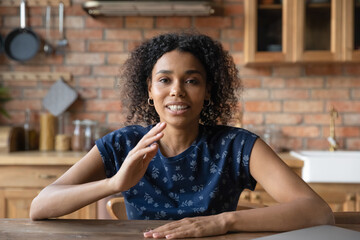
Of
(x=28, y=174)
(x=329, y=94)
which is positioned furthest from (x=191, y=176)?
(x=329, y=94)

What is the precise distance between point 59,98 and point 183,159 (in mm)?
1810

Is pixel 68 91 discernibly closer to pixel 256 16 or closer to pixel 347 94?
pixel 256 16

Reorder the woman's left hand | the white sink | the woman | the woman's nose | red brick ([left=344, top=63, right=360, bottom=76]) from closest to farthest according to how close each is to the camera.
A: the woman's left hand → the woman → the woman's nose → the white sink → red brick ([left=344, top=63, right=360, bottom=76])

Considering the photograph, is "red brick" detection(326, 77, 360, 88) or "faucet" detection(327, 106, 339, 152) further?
"red brick" detection(326, 77, 360, 88)

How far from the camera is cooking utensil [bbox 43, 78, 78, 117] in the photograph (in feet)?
9.47

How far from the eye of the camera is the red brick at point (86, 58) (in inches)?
114

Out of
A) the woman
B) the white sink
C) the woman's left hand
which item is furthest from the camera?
the white sink

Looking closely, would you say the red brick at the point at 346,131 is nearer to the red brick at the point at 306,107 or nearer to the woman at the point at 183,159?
the red brick at the point at 306,107

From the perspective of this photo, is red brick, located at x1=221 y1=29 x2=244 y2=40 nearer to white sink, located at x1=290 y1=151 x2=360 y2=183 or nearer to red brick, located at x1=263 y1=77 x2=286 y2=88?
red brick, located at x1=263 y1=77 x2=286 y2=88

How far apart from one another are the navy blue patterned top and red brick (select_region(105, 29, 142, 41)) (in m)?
1.63

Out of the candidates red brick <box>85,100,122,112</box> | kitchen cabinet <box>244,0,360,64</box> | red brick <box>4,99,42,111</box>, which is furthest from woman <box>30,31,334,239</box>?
red brick <box>4,99,42,111</box>

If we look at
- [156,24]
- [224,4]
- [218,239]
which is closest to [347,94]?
[224,4]

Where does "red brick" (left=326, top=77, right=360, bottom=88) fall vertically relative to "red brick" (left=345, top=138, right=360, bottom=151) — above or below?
above

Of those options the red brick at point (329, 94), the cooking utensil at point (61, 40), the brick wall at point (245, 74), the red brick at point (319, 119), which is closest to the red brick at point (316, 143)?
the brick wall at point (245, 74)
